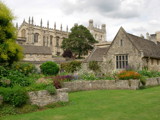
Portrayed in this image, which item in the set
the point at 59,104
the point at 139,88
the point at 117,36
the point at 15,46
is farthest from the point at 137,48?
the point at 59,104

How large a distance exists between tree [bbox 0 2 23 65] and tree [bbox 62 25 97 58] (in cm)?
4087

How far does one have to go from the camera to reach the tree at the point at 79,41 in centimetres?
5603

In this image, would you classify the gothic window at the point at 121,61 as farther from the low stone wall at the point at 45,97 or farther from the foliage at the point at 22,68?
the low stone wall at the point at 45,97

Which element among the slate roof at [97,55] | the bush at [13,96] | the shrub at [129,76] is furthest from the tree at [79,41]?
the bush at [13,96]

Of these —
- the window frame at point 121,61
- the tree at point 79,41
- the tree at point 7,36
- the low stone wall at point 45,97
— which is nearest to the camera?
the low stone wall at point 45,97

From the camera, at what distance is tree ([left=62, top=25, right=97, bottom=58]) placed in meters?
56.0

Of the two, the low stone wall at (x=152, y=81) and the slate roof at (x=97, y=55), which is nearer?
the low stone wall at (x=152, y=81)

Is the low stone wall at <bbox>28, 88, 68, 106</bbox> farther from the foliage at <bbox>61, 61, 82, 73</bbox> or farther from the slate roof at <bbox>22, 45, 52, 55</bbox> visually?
the slate roof at <bbox>22, 45, 52, 55</bbox>

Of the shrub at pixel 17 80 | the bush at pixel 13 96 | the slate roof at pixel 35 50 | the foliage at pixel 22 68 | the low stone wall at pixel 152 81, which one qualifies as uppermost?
the slate roof at pixel 35 50

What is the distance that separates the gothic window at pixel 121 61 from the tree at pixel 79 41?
30508 millimetres

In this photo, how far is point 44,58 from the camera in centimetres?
4453

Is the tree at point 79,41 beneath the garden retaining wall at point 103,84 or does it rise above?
above

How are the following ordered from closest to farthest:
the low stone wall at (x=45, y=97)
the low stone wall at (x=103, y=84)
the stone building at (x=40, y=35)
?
the low stone wall at (x=45, y=97) < the low stone wall at (x=103, y=84) < the stone building at (x=40, y=35)

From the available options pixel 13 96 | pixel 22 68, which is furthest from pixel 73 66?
pixel 13 96
